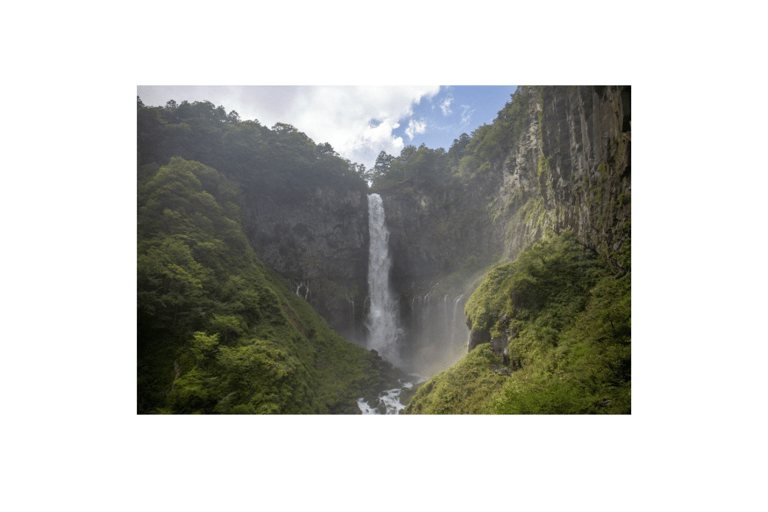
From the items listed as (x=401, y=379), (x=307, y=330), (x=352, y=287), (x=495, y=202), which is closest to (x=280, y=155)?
(x=352, y=287)

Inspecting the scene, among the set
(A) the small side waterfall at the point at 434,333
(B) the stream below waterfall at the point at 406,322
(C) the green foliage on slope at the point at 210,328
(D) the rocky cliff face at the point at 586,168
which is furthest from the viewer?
(B) the stream below waterfall at the point at 406,322

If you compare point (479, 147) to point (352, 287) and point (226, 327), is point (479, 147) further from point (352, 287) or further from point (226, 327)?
point (226, 327)

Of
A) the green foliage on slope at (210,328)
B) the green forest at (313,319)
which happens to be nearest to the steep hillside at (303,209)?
the green forest at (313,319)

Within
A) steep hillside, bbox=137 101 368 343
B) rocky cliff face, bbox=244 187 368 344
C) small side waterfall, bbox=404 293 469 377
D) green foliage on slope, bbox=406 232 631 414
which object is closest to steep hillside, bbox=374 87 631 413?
green foliage on slope, bbox=406 232 631 414

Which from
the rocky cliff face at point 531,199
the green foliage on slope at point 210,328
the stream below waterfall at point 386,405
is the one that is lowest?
the stream below waterfall at point 386,405

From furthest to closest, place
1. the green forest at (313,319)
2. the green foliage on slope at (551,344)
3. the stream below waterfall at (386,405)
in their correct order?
the stream below waterfall at (386,405)
the green forest at (313,319)
the green foliage on slope at (551,344)

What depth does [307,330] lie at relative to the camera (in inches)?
523

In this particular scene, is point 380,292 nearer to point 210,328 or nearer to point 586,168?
point 210,328

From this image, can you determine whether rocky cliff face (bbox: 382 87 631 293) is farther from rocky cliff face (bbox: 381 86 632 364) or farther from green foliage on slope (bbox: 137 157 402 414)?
green foliage on slope (bbox: 137 157 402 414)

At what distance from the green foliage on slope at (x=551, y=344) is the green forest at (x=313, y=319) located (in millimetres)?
26

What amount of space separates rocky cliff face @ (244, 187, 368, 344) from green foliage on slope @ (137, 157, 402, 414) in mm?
6564

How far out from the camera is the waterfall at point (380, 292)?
69.3 feet

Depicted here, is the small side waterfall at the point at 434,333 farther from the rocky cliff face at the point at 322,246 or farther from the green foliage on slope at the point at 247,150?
the green foliage on slope at the point at 247,150

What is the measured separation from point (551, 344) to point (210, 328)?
7.89 meters
